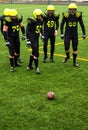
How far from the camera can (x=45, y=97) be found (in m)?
9.22

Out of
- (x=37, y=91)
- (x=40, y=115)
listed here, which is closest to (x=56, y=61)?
(x=37, y=91)

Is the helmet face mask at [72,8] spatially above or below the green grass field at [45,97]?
above

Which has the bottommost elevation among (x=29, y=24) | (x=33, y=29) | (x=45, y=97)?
(x=45, y=97)

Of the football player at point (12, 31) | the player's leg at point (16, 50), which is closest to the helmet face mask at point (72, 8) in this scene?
the football player at point (12, 31)

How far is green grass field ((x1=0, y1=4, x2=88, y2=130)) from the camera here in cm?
757

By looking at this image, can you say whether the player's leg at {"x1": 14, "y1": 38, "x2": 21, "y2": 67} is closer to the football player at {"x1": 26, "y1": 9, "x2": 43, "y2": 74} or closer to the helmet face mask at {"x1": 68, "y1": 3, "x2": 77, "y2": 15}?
the football player at {"x1": 26, "y1": 9, "x2": 43, "y2": 74}

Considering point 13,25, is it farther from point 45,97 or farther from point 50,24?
point 45,97

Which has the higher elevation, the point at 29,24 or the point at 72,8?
the point at 72,8

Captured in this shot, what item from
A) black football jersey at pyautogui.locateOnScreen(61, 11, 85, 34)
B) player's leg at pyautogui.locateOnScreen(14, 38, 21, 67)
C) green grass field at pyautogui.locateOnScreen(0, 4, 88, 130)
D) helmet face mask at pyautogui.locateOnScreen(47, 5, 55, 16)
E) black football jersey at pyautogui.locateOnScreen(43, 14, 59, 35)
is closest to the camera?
green grass field at pyautogui.locateOnScreen(0, 4, 88, 130)

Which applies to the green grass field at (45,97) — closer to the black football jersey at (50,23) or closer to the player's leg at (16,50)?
the player's leg at (16,50)

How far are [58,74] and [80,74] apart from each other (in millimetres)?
760

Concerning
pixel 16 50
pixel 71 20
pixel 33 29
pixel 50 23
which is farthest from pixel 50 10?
pixel 16 50

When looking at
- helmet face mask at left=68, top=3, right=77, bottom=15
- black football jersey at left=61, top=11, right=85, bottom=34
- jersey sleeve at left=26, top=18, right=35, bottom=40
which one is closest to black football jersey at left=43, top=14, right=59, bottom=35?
black football jersey at left=61, top=11, right=85, bottom=34

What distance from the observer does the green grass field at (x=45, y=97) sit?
7.57 meters
